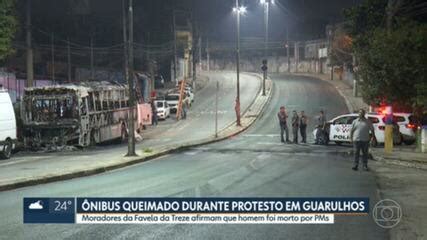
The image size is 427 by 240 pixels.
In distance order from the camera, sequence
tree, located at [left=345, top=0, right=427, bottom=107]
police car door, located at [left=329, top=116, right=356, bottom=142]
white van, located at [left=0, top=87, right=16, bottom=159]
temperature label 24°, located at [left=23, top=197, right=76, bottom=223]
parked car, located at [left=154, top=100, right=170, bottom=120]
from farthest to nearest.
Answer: parked car, located at [left=154, top=100, right=170, bottom=120], police car door, located at [left=329, top=116, right=356, bottom=142], tree, located at [left=345, top=0, right=427, bottom=107], white van, located at [left=0, top=87, right=16, bottom=159], temperature label 24°, located at [left=23, top=197, right=76, bottom=223]

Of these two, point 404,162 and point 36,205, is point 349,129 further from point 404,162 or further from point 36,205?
point 36,205

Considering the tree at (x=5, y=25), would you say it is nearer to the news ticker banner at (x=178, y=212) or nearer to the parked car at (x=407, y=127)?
the parked car at (x=407, y=127)

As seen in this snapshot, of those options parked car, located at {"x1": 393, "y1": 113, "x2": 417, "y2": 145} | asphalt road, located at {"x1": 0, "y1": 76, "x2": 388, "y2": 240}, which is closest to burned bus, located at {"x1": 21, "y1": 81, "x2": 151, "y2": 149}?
asphalt road, located at {"x1": 0, "y1": 76, "x2": 388, "y2": 240}

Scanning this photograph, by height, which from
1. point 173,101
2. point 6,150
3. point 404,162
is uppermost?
point 173,101

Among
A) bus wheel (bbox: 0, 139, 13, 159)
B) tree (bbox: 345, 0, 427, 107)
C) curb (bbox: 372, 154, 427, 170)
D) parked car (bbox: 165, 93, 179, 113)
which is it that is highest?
tree (bbox: 345, 0, 427, 107)

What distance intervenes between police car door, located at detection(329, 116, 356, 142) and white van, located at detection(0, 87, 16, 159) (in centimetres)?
1447

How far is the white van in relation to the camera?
22297mm

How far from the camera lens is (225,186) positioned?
13.1 meters

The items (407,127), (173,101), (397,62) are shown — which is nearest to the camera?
(397,62)

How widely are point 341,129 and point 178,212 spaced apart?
2044 centimetres

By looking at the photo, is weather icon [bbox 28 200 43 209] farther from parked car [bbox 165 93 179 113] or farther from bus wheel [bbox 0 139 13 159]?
parked car [bbox 165 93 179 113]

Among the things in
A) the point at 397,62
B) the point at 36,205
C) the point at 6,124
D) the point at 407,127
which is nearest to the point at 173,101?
the point at 407,127

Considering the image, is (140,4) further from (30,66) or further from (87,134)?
(87,134)

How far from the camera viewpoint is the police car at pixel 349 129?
2709 cm
